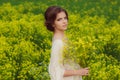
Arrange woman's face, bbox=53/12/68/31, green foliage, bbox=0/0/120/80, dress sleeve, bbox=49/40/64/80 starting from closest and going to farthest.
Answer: dress sleeve, bbox=49/40/64/80
woman's face, bbox=53/12/68/31
green foliage, bbox=0/0/120/80

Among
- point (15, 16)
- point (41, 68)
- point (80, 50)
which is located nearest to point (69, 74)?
point (80, 50)

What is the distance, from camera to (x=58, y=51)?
15.5 ft

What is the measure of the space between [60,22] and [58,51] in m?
0.34

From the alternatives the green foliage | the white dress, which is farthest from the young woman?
the green foliage

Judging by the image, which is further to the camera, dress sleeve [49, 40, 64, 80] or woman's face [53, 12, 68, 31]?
woman's face [53, 12, 68, 31]

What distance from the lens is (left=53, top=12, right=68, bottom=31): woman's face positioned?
4.88m

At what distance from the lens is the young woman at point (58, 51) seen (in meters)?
4.72

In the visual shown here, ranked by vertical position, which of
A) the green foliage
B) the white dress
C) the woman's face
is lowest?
the green foliage

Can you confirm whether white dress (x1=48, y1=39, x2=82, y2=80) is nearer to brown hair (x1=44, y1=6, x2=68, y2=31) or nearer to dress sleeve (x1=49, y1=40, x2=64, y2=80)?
dress sleeve (x1=49, y1=40, x2=64, y2=80)

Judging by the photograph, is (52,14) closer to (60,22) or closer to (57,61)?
(60,22)

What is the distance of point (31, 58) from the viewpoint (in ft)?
23.1

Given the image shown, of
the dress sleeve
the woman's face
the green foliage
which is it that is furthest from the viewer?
the green foliage

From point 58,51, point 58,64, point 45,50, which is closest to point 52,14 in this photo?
point 58,51

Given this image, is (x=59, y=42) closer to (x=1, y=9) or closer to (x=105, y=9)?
(x=1, y=9)
